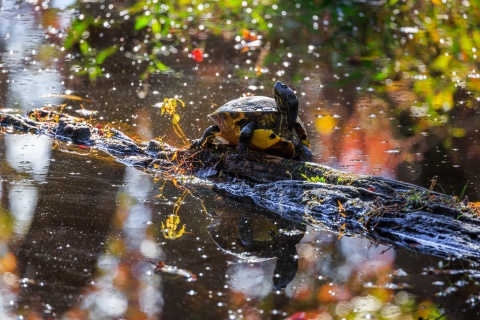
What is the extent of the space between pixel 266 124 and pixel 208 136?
470mm

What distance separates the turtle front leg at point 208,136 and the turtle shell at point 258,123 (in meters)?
0.06

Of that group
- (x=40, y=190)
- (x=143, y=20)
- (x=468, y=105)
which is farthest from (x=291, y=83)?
(x=40, y=190)

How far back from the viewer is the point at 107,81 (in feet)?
24.6

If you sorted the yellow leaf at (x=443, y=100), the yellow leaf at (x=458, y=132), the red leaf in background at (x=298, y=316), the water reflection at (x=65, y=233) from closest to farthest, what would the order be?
the red leaf in background at (x=298, y=316)
the water reflection at (x=65, y=233)
the yellow leaf at (x=458, y=132)
the yellow leaf at (x=443, y=100)

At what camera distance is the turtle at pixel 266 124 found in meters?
4.55

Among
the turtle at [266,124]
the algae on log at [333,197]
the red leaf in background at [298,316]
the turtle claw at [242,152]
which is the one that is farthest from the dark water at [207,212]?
the turtle at [266,124]

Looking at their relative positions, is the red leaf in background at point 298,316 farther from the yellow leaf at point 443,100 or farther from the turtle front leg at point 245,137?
the yellow leaf at point 443,100

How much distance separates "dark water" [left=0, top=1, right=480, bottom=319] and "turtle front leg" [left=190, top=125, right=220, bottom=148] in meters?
0.42

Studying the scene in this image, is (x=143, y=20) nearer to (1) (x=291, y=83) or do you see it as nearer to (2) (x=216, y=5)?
(2) (x=216, y=5)

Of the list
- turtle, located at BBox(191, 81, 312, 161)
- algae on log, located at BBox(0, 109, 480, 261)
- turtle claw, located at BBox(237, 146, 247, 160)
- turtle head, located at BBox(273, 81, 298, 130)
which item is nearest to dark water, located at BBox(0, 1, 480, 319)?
algae on log, located at BBox(0, 109, 480, 261)

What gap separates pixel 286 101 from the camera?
4.54 m

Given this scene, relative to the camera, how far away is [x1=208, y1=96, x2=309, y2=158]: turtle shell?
4559 millimetres

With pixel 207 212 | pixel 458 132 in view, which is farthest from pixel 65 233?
pixel 458 132

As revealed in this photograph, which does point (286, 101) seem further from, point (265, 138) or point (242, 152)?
point (242, 152)
